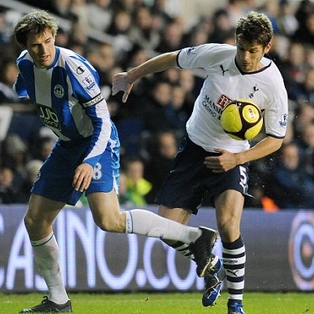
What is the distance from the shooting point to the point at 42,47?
761cm

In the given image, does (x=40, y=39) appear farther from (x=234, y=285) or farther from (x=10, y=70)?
(x=10, y=70)

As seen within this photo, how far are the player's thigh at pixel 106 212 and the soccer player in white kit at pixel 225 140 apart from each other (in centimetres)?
62

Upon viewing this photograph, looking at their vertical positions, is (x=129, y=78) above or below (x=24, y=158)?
above

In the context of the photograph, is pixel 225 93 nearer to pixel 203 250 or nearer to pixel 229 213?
pixel 229 213

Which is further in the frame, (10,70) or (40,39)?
(10,70)

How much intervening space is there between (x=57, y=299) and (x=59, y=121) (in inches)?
58.5

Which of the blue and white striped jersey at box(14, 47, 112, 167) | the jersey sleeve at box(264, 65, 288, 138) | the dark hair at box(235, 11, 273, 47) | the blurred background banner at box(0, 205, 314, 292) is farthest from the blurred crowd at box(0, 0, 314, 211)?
the dark hair at box(235, 11, 273, 47)

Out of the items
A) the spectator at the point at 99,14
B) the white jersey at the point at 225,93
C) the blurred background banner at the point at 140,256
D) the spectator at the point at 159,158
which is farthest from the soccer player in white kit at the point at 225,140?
the spectator at the point at 99,14

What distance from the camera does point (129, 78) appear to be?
8438 mm

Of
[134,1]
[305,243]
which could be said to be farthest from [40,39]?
[134,1]

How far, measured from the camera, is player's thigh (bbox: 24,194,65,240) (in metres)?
8.09

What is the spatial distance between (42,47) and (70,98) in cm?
48

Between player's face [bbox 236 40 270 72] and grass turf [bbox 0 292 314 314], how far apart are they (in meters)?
2.16

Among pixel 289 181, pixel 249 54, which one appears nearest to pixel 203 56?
pixel 249 54
